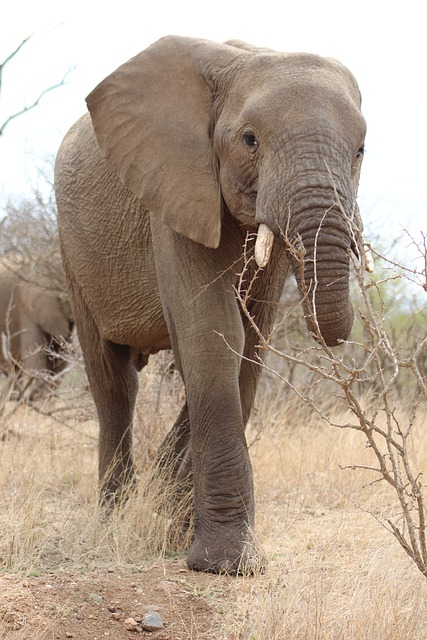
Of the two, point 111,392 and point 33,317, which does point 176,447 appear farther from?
point 33,317

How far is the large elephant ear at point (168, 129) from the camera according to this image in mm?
4934

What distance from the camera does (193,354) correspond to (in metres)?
4.90

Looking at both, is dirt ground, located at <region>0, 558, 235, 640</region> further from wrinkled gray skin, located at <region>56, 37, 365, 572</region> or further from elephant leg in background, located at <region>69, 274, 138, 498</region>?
elephant leg in background, located at <region>69, 274, 138, 498</region>

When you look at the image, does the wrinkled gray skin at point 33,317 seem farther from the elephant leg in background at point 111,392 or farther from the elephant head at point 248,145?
the elephant head at point 248,145

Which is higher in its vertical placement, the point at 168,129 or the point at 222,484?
the point at 168,129

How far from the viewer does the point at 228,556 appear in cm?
483

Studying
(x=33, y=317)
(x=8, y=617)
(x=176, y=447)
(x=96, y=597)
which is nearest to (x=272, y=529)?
(x=176, y=447)

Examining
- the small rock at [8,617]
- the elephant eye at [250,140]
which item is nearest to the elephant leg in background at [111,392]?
the elephant eye at [250,140]

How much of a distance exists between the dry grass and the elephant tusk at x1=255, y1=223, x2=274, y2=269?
993 mm

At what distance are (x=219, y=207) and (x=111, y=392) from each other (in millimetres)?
2006

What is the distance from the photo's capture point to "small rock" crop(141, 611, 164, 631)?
4.11m

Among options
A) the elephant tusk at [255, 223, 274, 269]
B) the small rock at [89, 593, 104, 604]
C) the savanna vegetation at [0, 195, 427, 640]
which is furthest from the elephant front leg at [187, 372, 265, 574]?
the elephant tusk at [255, 223, 274, 269]

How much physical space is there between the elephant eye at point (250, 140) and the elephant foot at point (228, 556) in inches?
66.0

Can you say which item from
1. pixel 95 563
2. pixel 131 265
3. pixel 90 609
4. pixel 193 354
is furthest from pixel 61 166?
pixel 90 609
